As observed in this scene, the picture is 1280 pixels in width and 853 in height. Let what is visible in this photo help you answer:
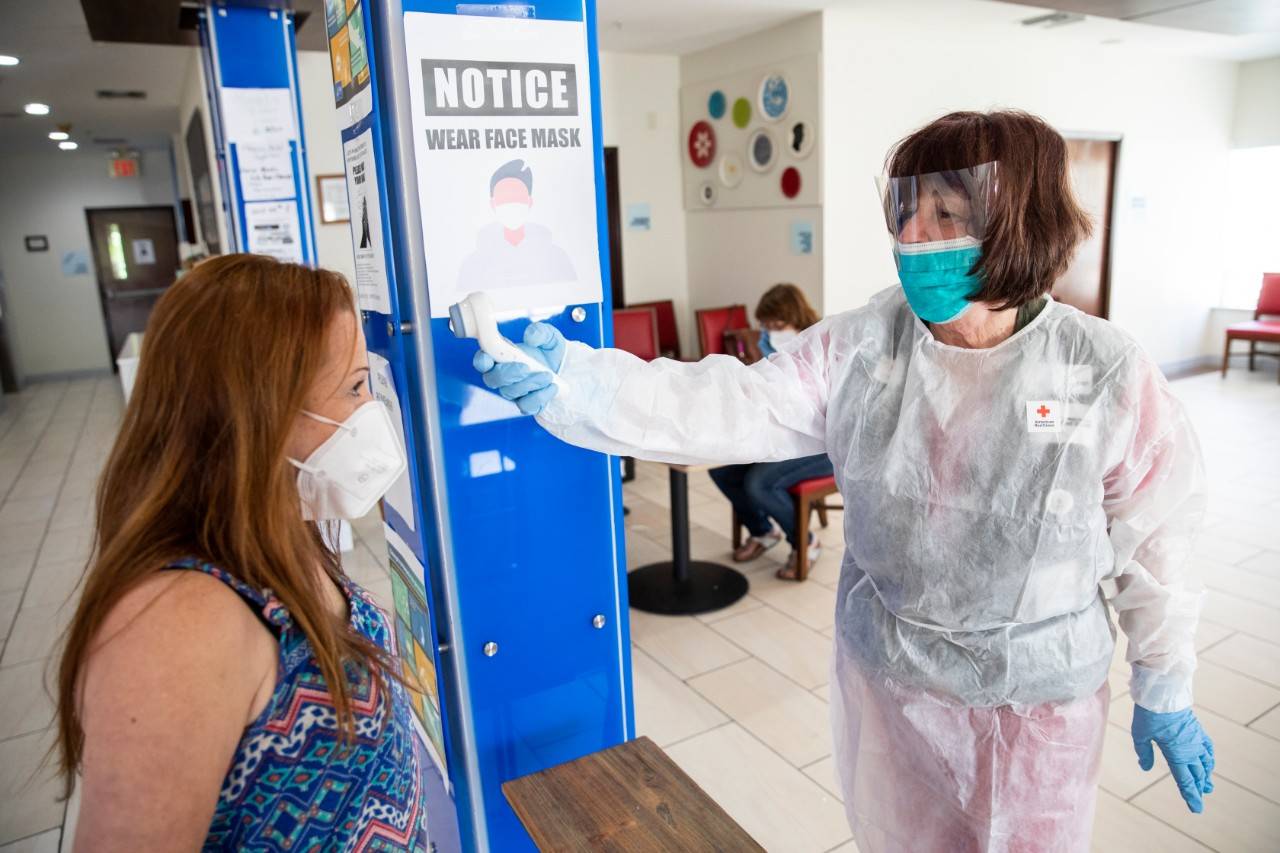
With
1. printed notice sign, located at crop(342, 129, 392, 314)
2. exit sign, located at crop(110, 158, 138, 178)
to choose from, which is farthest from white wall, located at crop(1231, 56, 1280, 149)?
exit sign, located at crop(110, 158, 138, 178)

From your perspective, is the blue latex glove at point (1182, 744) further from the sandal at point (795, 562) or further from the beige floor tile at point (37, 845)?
the beige floor tile at point (37, 845)

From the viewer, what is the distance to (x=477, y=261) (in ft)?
4.36

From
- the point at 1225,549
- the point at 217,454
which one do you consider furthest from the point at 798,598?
the point at 217,454

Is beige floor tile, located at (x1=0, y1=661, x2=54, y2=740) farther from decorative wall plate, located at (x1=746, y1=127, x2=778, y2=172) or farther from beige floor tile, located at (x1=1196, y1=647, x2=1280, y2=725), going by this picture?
decorative wall plate, located at (x1=746, y1=127, x2=778, y2=172)

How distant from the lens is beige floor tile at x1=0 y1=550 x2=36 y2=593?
153 inches

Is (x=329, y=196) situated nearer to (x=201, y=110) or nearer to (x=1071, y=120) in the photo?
(x=201, y=110)

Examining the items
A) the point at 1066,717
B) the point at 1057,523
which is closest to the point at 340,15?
the point at 1057,523

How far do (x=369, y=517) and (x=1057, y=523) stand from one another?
4.14 m

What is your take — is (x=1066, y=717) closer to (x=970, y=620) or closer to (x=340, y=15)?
(x=970, y=620)

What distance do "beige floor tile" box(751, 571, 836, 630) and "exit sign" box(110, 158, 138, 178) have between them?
387 inches

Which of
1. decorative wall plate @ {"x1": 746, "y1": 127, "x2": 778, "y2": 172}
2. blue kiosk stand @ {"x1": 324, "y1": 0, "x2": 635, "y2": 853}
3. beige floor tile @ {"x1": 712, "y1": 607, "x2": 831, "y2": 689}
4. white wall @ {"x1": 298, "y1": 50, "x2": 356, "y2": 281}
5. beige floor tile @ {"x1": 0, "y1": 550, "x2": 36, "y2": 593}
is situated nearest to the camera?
blue kiosk stand @ {"x1": 324, "y1": 0, "x2": 635, "y2": 853}

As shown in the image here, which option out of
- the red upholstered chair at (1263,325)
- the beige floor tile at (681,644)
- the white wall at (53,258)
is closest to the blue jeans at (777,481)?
the beige floor tile at (681,644)

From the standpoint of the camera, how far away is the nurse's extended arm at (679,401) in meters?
1.32

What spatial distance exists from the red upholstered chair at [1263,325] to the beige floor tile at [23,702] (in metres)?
8.54
